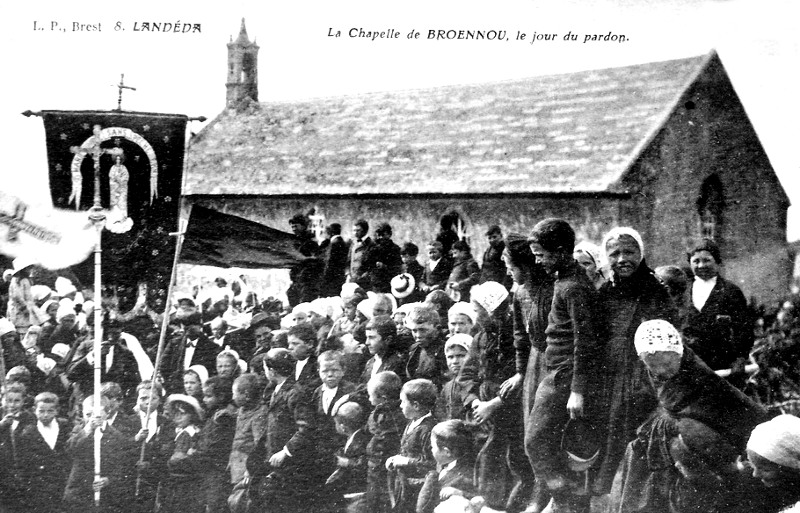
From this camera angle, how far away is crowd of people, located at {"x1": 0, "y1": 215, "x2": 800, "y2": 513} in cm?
507

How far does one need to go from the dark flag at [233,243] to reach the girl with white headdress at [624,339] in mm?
2192

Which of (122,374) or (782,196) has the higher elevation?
(782,196)

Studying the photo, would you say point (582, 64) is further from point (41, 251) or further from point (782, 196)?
point (41, 251)

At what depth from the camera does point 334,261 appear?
6168mm

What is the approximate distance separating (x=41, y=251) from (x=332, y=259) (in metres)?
2.07

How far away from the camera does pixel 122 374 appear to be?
20.3 feet

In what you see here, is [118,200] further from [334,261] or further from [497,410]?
[497,410]

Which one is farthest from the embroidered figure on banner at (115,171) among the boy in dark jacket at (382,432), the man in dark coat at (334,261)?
the boy in dark jacket at (382,432)

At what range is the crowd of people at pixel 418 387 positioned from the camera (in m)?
5.07

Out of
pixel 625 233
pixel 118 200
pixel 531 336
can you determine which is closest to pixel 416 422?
pixel 531 336

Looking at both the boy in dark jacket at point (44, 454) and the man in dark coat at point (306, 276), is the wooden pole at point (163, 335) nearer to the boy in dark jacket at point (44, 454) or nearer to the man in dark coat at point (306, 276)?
the boy in dark jacket at point (44, 454)

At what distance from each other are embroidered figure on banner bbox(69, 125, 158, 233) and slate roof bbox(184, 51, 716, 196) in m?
0.32

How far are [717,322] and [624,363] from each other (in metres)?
0.59

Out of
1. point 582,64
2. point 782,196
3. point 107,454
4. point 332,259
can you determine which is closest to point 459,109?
point 582,64
